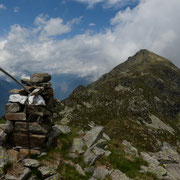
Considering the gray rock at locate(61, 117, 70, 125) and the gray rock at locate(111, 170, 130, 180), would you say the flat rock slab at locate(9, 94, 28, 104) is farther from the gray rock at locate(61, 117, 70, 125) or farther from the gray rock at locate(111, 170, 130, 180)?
the gray rock at locate(61, 117, 70, 125)

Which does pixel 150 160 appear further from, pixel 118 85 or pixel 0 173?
pixel 118 85

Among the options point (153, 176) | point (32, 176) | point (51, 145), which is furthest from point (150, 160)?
point (32, 176)

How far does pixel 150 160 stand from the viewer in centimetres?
1856

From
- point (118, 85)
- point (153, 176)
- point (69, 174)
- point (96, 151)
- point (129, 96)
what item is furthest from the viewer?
point (118, 85)

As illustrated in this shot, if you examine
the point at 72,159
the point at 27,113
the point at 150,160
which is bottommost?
the point at 150,160

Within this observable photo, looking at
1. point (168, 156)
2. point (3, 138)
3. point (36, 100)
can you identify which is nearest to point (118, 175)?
point (36, 100)

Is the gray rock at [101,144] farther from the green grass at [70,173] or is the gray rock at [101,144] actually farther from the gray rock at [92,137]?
the green grass at [70,173]

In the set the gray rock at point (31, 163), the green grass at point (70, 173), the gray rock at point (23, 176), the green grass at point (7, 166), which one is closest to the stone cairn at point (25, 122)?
the gray rock at point (31, 163)

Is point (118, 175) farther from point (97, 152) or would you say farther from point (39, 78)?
point (39, 78)

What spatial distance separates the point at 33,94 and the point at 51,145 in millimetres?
5820

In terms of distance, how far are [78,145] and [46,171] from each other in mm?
5529

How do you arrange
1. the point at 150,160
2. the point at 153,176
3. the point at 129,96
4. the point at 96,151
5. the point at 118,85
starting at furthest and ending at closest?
the point at 118,85 → the point at 129,96 → the point at 150,160 → the point at 96,151 → the point at 153,176

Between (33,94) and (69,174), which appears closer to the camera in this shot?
(69,174)

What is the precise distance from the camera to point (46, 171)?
12727mm
